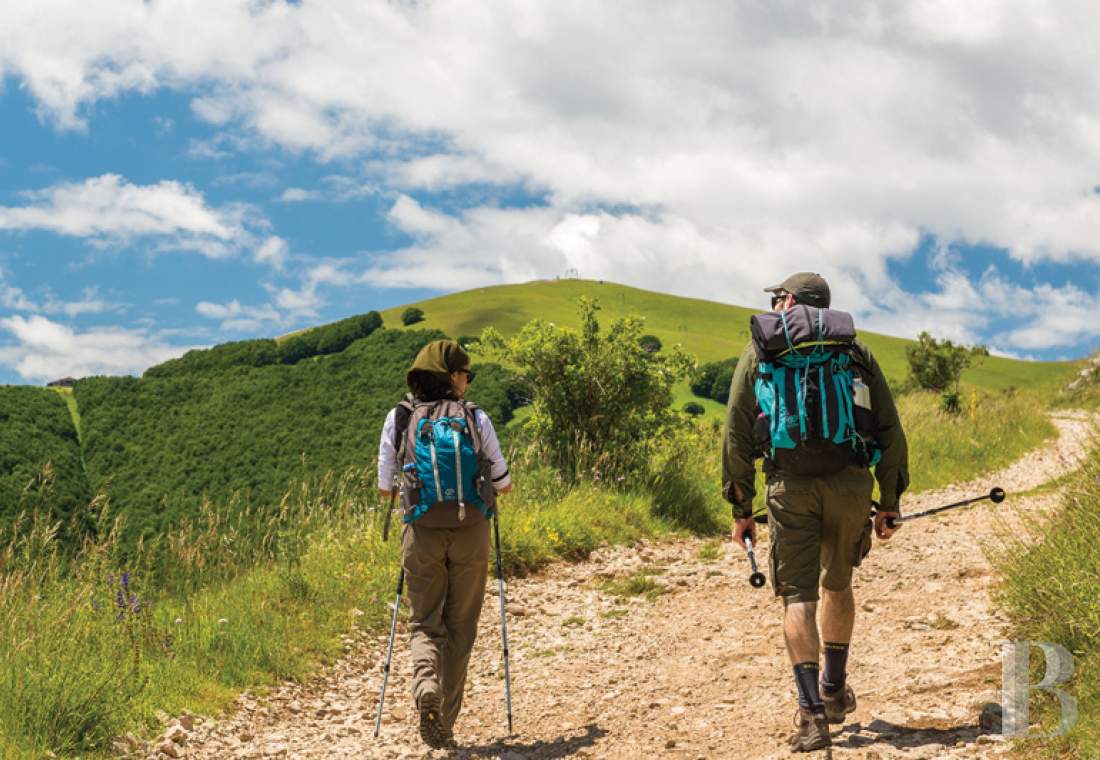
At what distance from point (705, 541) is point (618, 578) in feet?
7.09

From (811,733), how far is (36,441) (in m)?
95.7

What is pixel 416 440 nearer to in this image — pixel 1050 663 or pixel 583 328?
pixel 1050 663

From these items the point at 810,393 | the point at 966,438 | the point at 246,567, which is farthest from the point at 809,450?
the point at 966,438

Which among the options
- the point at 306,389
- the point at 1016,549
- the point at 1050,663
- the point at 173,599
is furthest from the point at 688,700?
the point at 306,389

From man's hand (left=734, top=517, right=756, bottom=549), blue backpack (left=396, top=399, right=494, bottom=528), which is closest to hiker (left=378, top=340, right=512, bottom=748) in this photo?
blue backpack (left=396, top=399, right=494, bottom=528)

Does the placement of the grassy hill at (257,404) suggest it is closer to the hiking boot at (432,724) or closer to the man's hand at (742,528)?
the hiking boot at (432,724)

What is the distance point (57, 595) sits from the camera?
6.53m

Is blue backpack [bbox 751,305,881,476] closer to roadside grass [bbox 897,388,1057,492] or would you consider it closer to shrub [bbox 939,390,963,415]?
roadside grass [bbox 897,388,1057,492]

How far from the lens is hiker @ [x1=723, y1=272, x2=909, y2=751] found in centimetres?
437

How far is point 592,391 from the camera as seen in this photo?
12.8 m

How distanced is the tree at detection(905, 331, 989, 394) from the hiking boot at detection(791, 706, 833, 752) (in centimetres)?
3085

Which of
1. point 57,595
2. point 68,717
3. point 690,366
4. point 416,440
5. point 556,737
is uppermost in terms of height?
point 690,366

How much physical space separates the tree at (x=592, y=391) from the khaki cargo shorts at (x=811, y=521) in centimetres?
799

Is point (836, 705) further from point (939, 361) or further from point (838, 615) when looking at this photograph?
point (939, 361)
